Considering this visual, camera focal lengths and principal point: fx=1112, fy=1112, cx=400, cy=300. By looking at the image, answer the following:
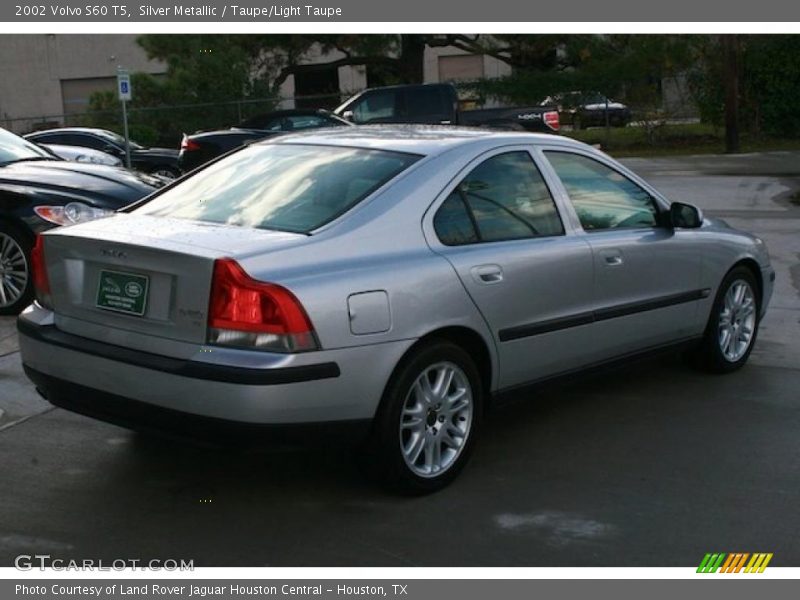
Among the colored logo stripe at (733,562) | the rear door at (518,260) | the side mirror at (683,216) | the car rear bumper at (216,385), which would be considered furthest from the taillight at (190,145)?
the colored logo stripe at (733,562)

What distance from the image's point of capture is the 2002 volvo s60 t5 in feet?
14.2

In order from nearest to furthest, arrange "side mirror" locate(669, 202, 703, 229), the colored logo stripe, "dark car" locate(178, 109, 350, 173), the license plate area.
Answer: the colored logo stripe
the license plate area
"side mirror" locate(669, 202, 703, 229)
"dark car" locate(178, 109, 350, 173)

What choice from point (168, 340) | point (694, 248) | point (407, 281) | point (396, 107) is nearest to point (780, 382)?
point (694, 248)

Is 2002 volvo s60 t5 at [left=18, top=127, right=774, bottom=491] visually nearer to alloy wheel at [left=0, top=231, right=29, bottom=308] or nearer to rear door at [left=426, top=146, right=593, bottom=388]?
rear door at [left=426, top=146, right=593, bottom=388]

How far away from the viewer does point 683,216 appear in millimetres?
6328

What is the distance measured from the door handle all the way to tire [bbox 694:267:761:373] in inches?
83.2

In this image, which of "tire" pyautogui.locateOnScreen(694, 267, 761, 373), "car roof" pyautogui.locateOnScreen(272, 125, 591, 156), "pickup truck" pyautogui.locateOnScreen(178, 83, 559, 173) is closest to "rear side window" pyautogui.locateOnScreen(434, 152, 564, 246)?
"car roof" pyautogui.locateOnScreen(272, 125, 591, 156)

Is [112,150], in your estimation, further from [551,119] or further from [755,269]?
[755,269]

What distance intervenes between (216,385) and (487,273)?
143 centimetres

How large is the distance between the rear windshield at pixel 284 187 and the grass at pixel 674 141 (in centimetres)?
2201

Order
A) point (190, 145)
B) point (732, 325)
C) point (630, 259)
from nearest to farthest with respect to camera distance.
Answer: point (630, 259) < point (732, 325) < point (190, 145)

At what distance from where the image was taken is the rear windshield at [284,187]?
489cm

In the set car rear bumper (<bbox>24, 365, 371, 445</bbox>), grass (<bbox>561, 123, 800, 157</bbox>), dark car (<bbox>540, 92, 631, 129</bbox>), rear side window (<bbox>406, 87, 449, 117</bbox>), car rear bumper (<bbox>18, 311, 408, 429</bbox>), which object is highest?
rear side window (<bbox>406, 87, 449, 117</bbox>)

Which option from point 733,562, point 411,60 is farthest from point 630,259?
point 411,60
